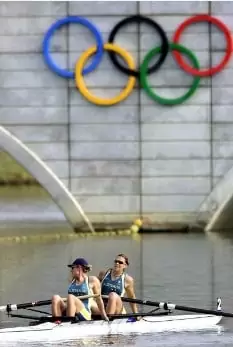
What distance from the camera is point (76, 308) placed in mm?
14023

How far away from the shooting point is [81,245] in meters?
25.0

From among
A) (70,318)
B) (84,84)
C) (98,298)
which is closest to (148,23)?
(84,84)

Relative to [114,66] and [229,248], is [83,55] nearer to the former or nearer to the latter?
[114,66]

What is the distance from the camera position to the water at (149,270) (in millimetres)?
14203

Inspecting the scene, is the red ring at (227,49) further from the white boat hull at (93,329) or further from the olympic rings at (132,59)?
the white boat hull at (93,329)

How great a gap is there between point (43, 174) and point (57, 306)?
1329 centimetres

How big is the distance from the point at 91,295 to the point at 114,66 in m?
14.1

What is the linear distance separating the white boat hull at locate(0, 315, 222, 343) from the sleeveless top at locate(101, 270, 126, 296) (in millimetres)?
445

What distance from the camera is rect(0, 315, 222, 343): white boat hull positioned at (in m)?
13.7

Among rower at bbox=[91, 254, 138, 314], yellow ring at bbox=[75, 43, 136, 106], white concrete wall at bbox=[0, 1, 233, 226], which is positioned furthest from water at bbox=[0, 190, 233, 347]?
yellow ring at bbox=[75, 43, 136, 106]

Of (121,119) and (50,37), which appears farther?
(121,119)

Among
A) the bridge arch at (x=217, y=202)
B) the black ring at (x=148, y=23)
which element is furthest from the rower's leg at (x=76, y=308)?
the black ring at (x=148, y=23)

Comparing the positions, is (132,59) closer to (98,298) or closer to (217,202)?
(217,202)

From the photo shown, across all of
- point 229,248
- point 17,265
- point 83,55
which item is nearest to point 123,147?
point 83,55
